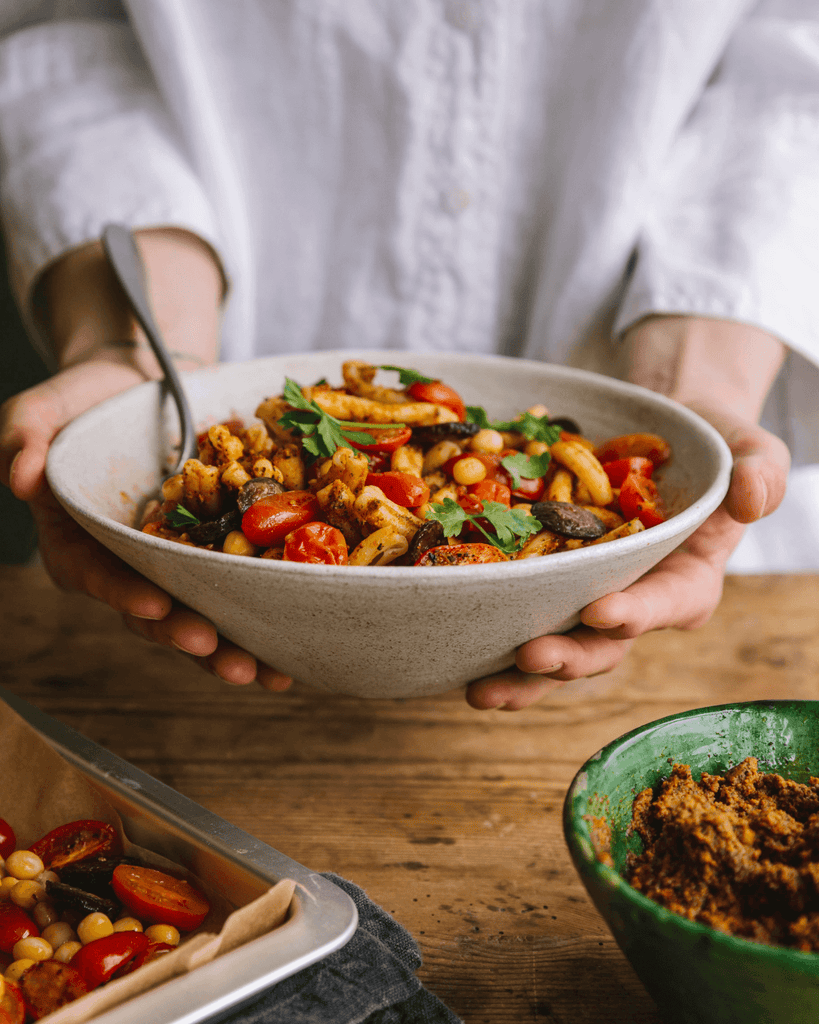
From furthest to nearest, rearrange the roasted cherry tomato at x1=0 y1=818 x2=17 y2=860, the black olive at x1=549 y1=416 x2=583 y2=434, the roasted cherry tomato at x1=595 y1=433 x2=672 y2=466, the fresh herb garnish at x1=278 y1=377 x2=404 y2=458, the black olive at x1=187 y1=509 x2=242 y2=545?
the black olive at x1=549 y1=416 x2=583 y2=434, the roasted cherry tomato at x1=595 y1=433 x2=672 y2=466, the fresh herb garnish at x1=278 y1=377 x2=404 y2=458, the black olive at x1=187 y1=509 x2=242 y2=545, the roasted cherry tomato at x1=0 y1=818 x2=17 y2=860

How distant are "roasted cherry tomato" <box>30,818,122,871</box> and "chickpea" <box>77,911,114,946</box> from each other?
0.30 ft

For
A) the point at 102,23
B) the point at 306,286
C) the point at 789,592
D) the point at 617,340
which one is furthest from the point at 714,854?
the point at 102,23

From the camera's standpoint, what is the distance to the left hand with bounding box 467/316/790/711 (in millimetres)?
1028

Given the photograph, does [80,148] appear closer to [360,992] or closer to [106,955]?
[106,955]

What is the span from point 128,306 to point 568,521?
1052 millimetres

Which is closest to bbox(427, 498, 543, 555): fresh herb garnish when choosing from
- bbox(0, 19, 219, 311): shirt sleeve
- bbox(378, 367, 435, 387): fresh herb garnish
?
bbox(378, 367, 435, 387): fresh herb garnish

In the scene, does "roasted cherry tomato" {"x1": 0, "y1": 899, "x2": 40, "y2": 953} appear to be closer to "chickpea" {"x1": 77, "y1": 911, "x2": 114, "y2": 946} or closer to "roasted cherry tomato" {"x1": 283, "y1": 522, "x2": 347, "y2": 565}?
"chickpea" {"x1": 77, "y1": 911, "x2": 114, "y2": 946}

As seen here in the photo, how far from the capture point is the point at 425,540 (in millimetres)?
1032

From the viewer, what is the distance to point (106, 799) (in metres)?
0.97

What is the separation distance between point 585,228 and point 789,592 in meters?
0.94

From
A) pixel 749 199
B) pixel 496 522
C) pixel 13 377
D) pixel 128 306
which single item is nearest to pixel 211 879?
pixel 496 522

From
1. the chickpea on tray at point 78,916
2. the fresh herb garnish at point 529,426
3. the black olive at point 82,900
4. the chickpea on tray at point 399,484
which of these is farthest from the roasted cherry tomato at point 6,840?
the fresh herb garnish at point 529,426

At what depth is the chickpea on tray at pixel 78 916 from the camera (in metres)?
0.78

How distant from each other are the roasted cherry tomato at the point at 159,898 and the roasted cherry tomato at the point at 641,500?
2.44 feet
